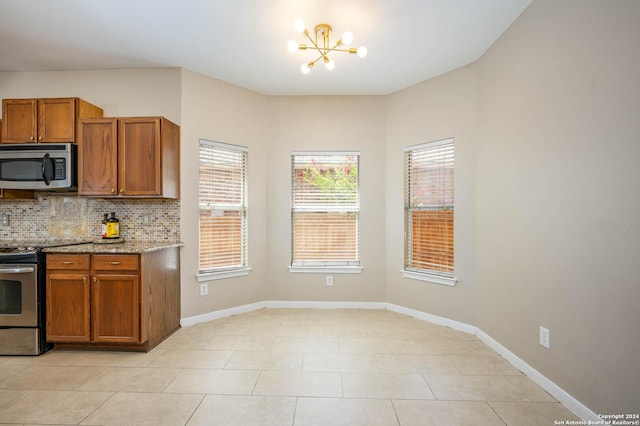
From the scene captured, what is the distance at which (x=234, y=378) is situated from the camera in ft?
7.88

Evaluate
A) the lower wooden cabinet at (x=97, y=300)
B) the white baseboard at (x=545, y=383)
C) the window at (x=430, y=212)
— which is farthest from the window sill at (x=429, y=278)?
the lower wooden cabinet at (x=97, y=300)

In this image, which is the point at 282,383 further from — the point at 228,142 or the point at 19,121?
the point at 19,121

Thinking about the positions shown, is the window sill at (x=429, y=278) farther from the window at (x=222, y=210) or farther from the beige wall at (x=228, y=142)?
the window at (x=222, y=210)

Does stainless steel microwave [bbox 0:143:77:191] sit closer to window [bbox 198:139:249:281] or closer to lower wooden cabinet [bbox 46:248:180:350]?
lower wooden cabinet [bbox 46:248:180:350]

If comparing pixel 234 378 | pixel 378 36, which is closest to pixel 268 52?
pixel 378 36

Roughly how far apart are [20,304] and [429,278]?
408cm

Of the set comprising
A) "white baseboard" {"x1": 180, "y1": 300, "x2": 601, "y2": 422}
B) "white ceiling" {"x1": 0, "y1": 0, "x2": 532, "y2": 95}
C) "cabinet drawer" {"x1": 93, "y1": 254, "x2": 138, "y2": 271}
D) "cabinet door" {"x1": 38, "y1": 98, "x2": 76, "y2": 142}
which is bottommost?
"white baseboard" {"x1": 180, "y1": 300, "x2": 601, "y2": 422}

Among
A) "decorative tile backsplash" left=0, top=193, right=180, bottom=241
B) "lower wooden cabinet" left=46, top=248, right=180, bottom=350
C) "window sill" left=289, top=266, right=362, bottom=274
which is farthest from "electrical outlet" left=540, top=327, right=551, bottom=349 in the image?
"decorative tile backsplash" left=0, top=193, right=180, bottom=241

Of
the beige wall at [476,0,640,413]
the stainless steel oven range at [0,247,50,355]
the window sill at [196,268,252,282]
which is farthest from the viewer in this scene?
the window sill at [196,268,252,282]

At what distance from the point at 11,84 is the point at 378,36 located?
416cm

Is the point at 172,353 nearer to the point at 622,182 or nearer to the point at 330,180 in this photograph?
the point at 330,180

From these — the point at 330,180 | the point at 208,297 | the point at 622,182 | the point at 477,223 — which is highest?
the point at 330,180

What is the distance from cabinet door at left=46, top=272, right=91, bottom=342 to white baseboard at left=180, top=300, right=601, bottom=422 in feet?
3.09

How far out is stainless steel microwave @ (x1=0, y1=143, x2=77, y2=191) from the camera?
3182mm
